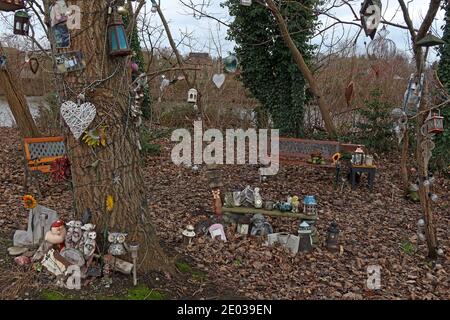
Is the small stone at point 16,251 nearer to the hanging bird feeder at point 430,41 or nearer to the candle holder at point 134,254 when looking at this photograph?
the candle holder at point 134,254

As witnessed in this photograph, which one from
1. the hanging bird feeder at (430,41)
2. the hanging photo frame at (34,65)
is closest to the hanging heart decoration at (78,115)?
the hanging bird feeder at (430,41)

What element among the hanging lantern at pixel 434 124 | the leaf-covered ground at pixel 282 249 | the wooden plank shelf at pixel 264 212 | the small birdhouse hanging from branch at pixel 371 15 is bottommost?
the leaf-covered ground at pixel 282 249

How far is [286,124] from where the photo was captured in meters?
8.81

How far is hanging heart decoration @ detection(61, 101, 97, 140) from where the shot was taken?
310cm

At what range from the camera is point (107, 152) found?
10.6 ft

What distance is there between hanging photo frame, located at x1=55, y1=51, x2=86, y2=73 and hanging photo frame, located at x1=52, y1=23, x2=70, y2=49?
91 millimetres

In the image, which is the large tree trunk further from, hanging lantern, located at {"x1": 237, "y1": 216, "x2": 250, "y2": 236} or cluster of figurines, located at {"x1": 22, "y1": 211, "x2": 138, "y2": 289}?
hanging lantern, located at {"x1": 237, "y1": 216, "x2": 250, "y2": 236}

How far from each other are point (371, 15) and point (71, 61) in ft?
9.49

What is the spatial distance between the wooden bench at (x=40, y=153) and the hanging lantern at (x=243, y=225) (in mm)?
2886

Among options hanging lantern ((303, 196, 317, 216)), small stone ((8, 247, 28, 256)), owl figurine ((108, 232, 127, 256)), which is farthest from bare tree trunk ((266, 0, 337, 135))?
small stone ((8, 247, 28, 256))

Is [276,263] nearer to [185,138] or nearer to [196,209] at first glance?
[196,209]

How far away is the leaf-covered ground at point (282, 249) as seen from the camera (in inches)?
138

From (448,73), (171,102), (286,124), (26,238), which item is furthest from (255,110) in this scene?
(26,238)

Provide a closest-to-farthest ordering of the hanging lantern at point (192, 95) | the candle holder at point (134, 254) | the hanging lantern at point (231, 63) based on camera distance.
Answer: the candle holder at point (134, 254), the hanging lantern at point (231, 63), the hanging lantern at point (192, 95)
